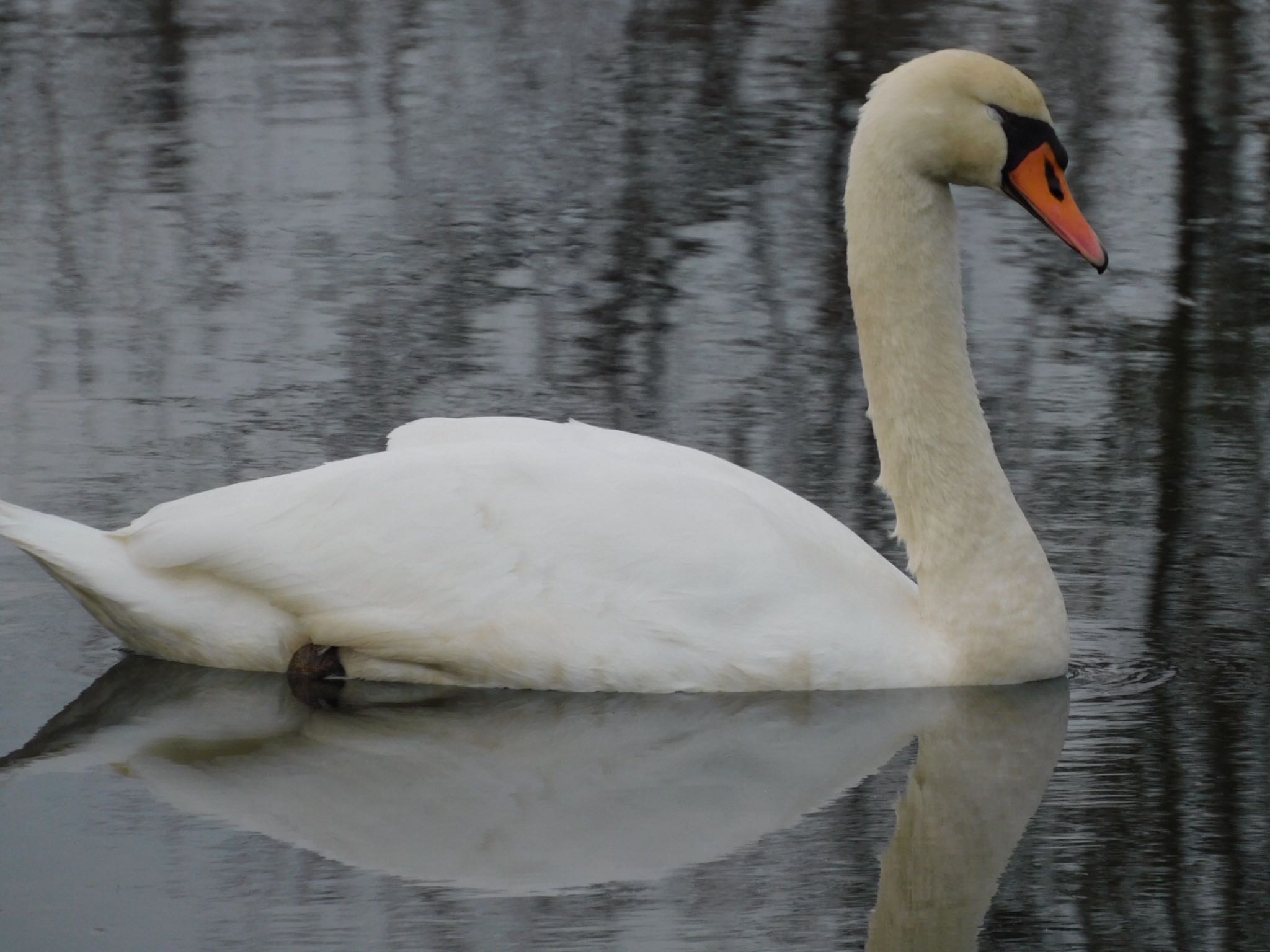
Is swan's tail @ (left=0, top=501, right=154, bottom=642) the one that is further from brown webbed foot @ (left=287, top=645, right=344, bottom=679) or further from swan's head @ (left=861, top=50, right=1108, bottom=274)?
swan's head @ (left=861, top=50, right=1108, bottom=274)

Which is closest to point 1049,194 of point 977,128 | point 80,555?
point 977,128

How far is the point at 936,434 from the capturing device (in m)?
6.53

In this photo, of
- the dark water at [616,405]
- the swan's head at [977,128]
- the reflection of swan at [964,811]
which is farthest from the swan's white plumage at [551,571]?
the swan's head at [977,128]

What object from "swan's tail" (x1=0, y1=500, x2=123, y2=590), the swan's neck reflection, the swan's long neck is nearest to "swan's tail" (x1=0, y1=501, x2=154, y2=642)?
"swan's tail" (x1=0, y1=500, x2=123, y2=590)

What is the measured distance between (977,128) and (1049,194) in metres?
0.29

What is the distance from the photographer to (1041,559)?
641 cm

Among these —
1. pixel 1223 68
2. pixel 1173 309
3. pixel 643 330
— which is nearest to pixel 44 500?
pixel 643 330

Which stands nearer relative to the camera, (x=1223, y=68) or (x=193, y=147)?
(x=193, y=147)

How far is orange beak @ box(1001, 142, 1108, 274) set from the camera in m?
6.42

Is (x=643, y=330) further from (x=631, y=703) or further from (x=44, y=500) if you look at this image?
(x=631, y=703)

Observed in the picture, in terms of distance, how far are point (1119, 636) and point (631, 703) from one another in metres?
1.43

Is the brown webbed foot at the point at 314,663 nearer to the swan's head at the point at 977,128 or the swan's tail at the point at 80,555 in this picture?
the swan's tail at the point at 80,555

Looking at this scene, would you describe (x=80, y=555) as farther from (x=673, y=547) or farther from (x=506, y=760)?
(x=673, y=547)

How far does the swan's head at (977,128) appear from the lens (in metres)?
6.32
